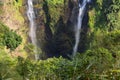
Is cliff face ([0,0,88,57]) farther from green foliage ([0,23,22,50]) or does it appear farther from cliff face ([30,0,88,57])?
green foliage ([0,23,22,50])

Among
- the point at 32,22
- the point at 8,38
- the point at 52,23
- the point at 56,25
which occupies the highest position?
the point at 32,22

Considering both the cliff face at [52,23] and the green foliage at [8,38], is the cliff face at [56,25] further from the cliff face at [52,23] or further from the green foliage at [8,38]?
the green foliage at [8,38]

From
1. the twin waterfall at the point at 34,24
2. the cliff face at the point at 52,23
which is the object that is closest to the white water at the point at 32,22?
the twin waterfall at the point at 34,24

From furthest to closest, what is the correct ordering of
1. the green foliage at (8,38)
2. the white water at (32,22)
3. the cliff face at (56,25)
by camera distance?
1. the cliff face at (56,25)
2. the white water at (32,22)
3. the green foliage at (8,38)

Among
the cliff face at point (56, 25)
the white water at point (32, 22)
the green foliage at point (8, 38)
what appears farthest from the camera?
the cliff face at point (56, 25)

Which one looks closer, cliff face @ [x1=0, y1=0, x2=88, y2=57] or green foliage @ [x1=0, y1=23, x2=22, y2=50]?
green foliage @ [x1=0, y1=23, x2=22, y2=50]

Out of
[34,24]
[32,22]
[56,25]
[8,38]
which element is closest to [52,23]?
[56,25]

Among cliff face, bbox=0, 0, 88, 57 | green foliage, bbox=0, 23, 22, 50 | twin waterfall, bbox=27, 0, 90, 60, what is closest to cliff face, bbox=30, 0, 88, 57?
cliff face, bbox=0, 0, 88, 57

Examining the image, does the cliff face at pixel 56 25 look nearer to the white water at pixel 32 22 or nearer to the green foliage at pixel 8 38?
the white water at pixel 32 22

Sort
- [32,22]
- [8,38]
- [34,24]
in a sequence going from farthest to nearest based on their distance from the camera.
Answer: [34,24]
[32,22]
[8,38]

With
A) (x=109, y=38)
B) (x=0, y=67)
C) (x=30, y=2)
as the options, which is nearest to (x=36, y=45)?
(x=30, y=2)

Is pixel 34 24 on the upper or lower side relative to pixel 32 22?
lower

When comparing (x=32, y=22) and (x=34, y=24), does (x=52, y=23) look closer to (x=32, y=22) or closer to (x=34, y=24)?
(x=34, y=24)

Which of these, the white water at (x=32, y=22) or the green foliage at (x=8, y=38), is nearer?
the green foliage at (x=8, y=38)
